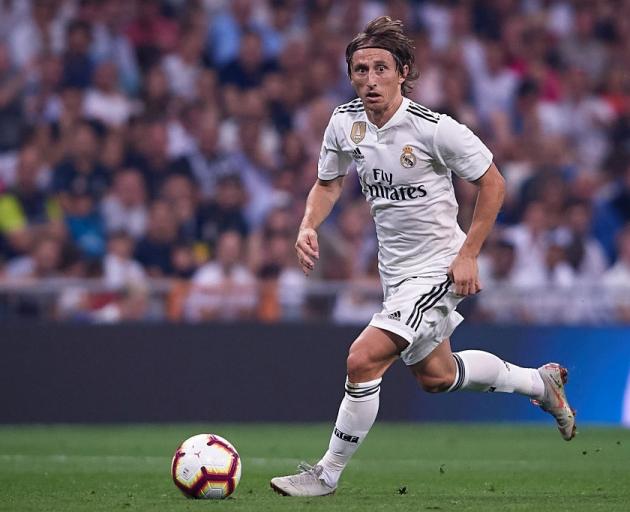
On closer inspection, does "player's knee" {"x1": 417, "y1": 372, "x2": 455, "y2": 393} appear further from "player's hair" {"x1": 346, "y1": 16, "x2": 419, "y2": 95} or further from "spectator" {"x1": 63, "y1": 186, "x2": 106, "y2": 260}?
"spectator" {"x1": 63, "y1": 186, "x2": 106, "y2": 260}

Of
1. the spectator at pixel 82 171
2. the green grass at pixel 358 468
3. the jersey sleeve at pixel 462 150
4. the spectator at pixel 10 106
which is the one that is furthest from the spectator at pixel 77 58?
the jersey sleeve at pixel 462 150

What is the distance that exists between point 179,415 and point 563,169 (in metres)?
5.57

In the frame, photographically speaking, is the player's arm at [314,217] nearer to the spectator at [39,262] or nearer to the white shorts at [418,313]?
the white shorts at [418,313]

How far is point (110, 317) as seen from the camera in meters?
12.6

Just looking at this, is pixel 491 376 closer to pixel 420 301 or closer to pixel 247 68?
pixel 420 301

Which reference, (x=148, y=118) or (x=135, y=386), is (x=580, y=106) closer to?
(x=148, y=118)

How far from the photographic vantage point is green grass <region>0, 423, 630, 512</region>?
6598 mm

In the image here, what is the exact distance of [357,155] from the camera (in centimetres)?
719

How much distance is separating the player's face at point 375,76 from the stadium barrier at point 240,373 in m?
6.05

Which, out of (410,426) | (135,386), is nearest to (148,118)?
(135,386)

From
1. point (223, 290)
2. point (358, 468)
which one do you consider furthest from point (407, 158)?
point (223, 290)

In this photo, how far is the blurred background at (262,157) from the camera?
12.9 metres

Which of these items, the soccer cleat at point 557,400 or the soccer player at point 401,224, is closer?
the soccer player at point 401,224

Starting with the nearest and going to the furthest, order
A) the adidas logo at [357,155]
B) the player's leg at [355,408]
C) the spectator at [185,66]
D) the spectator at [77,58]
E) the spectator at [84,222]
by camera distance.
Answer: the player's leg at [355,408] < the adidas logo at [357,155] < the spectator at [84,222] < the spectator at [77,58] < the spectator at [185,66]
